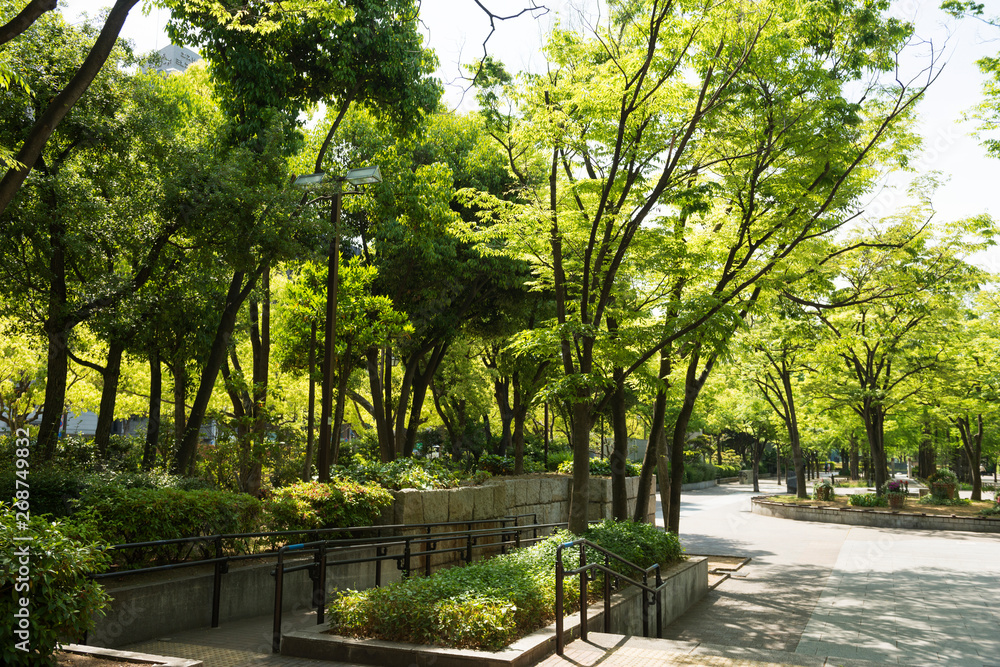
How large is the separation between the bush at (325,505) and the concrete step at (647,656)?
14.4 ft

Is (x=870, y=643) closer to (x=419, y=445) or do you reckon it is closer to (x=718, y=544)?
(x=718, y=544)

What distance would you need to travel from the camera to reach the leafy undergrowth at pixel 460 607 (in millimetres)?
6031

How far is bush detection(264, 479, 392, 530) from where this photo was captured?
9383 mm

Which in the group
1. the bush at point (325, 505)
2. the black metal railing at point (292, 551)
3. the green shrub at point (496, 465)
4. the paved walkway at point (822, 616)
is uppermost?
the green shrub at point (496, 465)

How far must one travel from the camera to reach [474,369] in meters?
25.5

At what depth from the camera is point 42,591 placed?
4.16 metres

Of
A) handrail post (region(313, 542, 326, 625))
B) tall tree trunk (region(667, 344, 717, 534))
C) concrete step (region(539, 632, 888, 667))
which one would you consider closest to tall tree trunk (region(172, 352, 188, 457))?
handrail post (region(313, 542, 326, 625))

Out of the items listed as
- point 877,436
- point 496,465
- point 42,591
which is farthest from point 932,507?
point 42,591

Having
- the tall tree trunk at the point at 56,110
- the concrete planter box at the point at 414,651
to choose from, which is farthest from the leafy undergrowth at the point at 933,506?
the tall tree trunk at the point at 56,110

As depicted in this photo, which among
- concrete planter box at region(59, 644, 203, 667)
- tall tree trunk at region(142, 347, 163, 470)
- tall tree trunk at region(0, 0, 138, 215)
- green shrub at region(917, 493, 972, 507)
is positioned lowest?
green shrub at region(917, 493, 972, 507)

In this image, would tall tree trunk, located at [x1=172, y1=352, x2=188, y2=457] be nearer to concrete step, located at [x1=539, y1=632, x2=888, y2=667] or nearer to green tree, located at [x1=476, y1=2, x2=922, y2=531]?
green tree, located at [x1=476, y1=2, x2=922, y2=531]

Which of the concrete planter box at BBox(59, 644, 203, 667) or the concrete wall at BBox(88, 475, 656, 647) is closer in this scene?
the concrete planter box at BBox(59, 644, 203, 667)

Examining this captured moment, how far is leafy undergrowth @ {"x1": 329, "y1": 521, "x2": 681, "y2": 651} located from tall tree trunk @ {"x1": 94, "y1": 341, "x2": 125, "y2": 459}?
8.65 m

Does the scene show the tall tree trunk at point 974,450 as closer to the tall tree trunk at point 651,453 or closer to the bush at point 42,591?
the tall tree trunk at point 651,453
